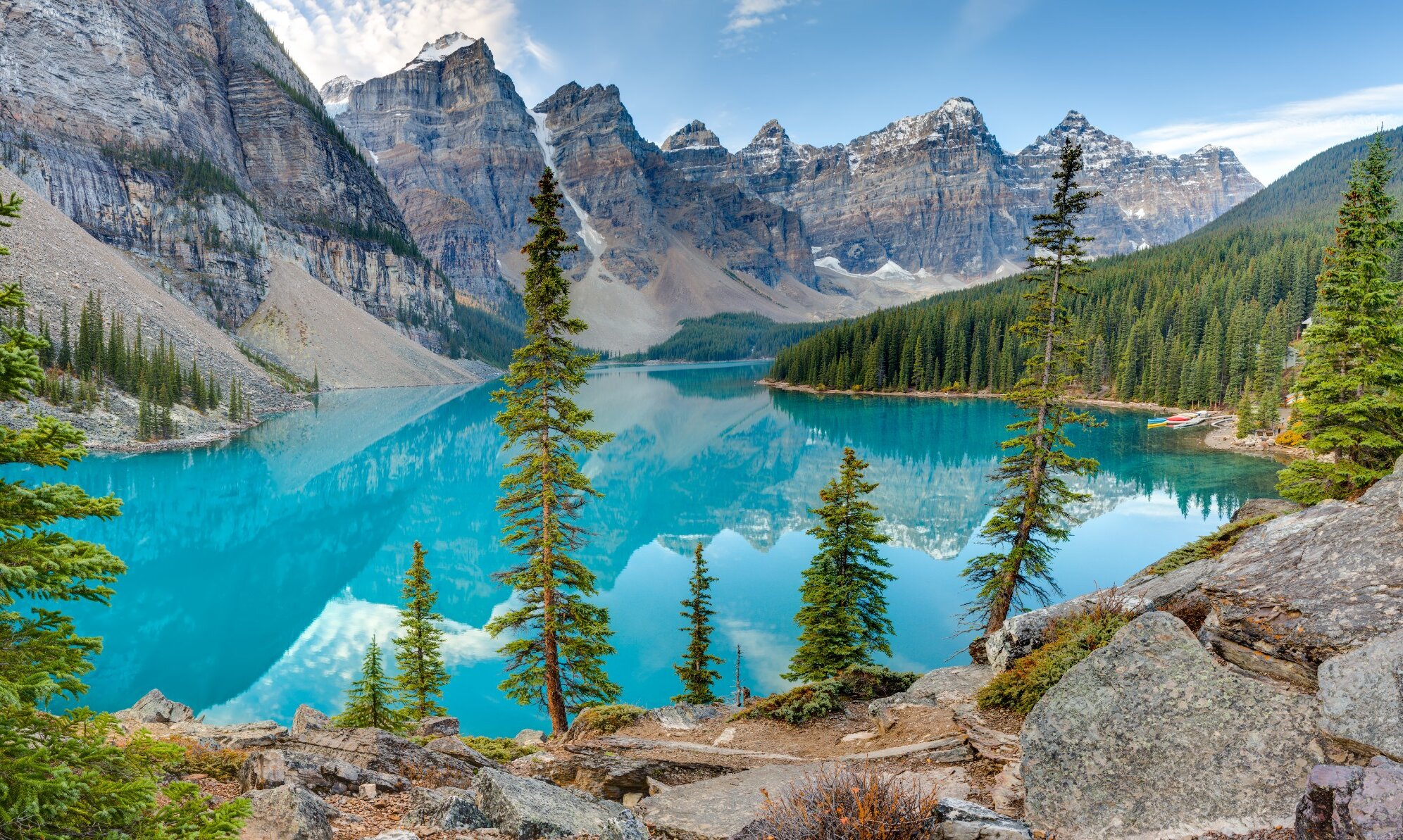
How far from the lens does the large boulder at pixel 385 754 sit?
8.88m

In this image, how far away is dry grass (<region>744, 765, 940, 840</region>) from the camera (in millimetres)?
4750

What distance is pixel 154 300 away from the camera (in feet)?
310

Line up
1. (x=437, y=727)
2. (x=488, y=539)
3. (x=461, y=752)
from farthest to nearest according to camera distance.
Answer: (x=488, y=539), (x=437, y=727), (x=461, y=752)

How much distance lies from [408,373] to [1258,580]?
155923mm

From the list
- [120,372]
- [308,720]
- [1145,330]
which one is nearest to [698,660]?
[308,720]

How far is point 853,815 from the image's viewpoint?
16.1 feet

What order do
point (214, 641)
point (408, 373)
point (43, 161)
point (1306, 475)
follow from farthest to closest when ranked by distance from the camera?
point (408, 373)
point (43, 161)
point (214, 641)
point (1306, 475)

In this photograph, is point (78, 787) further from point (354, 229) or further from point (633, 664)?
point (354, 229)

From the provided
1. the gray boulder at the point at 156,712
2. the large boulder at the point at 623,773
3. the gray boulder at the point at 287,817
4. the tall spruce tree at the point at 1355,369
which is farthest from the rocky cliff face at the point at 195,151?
the tall spruce tree at the point at 1355,369

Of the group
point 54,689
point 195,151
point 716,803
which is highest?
point 195,151

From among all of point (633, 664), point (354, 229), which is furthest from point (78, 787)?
point (354, 229)

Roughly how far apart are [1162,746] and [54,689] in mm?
8481

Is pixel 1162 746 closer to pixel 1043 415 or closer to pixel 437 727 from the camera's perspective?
pixel 437 727

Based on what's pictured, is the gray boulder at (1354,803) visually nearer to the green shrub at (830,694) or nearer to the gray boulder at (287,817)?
the gray boulder at (287,817)
